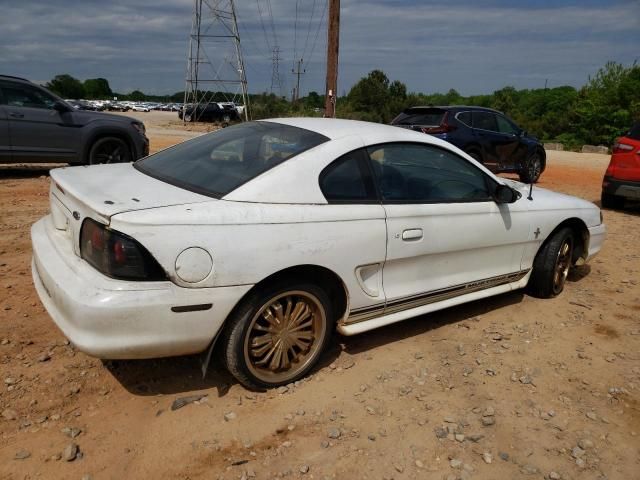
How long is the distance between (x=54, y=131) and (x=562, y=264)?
26.2 ft

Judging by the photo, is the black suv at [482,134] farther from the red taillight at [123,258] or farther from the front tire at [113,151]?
the red taillight at [123,258]

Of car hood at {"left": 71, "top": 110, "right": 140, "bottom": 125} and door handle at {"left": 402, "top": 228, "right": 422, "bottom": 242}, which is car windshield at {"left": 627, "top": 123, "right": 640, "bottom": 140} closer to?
door handle at {"left": 402, "top": 228, "right": 422, "bottom": 242}

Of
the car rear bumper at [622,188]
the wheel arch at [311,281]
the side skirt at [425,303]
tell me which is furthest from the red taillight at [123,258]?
the car rear bumper at [622,188]

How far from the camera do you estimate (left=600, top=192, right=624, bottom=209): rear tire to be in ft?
31.2

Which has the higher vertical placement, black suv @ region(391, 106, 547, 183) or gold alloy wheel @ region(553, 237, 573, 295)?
black suv @ region(391, 106, 547, 183)

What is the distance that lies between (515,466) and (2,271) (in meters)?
4.16

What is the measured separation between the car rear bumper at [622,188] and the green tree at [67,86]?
101683 mm

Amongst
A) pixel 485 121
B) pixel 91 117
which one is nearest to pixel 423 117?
pixel 485 121

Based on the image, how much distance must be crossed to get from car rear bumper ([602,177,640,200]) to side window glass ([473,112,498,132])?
2899 millimetres

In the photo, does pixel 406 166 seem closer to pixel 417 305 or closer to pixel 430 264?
pixel 430 264

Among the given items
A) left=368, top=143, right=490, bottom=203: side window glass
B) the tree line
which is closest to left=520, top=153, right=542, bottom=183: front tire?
left=368, top=143, right=490, bottom=203: side window glass

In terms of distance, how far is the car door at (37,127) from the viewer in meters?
8.80

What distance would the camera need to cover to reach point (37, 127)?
8.95 metres

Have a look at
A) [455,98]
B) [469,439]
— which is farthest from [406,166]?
[455,98]
